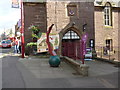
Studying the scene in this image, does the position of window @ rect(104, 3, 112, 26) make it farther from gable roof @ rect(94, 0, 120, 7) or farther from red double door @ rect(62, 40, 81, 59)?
red double door @ rect(62, 40, 81, 59)

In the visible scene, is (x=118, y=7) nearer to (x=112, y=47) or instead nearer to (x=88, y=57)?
(x=112, y=47)

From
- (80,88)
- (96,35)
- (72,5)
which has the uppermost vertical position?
(72,5)

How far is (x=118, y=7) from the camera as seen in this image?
2391 centimetres

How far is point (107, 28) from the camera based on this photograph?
2312 cm

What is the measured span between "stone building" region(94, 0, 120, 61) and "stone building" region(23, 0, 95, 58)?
4.70 feet

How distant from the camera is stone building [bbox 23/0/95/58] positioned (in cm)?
2055

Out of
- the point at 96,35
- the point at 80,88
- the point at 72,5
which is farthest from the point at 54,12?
the point at 80,88

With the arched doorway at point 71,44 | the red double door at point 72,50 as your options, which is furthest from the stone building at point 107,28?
the red double door at point 72,50

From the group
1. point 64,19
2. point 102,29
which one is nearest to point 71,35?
point 64,19

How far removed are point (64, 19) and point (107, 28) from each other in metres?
5.85

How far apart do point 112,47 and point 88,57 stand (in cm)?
583

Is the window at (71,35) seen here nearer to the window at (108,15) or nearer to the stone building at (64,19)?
the stone building at (64,19)

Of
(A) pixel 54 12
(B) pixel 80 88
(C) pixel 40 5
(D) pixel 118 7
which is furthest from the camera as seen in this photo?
(D) pixel 118 7

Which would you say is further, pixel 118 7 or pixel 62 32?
pixel 118 7
